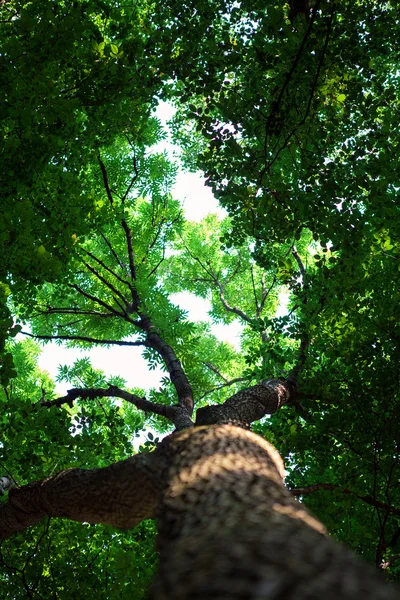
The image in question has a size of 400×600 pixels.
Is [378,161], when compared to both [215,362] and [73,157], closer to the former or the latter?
[73,157]

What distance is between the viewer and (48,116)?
4.89m

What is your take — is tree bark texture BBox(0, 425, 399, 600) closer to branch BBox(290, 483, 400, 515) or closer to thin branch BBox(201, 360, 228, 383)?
branch BBox(290, 483, 400, 515)

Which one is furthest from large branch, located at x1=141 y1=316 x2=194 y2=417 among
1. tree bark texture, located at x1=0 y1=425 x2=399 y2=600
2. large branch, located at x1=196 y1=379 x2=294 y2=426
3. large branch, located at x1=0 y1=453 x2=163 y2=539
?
tree bark texture, located at x1=0 y1=425 x2=399 y2=600

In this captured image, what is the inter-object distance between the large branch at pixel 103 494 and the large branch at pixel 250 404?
1.22m

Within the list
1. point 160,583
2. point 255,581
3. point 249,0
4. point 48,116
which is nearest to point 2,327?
point 48,116

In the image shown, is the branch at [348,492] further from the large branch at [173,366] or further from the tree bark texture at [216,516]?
the large branch at [173,366]

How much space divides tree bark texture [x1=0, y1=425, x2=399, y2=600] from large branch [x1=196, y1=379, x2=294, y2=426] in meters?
1.26

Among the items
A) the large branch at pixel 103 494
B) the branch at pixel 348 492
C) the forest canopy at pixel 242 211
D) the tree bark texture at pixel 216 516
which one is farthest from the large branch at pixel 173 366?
the tree bark texture at pixel 216 516

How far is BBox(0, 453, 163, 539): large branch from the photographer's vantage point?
3170 mm

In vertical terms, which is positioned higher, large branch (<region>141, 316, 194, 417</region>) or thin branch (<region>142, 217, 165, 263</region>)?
thin branch (<region>142, 217, 165, 263</region>)

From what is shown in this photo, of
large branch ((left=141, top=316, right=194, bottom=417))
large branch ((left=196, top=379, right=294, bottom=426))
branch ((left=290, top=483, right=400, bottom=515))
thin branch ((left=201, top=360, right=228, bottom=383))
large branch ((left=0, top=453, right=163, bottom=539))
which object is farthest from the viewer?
thin branch ((left=201, top=360, right=228, bottom=383))

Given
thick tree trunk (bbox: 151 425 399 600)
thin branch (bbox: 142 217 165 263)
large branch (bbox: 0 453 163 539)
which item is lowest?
thick tree trunk (bbox: 151 425 399 600)

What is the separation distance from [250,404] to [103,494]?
8.50 ft

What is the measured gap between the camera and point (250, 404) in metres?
5.62
